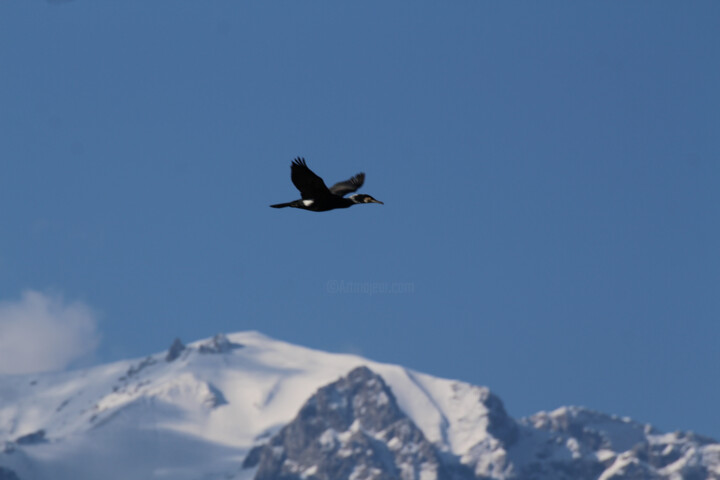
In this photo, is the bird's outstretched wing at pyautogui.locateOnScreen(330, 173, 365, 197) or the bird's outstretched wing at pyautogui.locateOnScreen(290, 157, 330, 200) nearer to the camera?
the bird's outstretched wing at pyautogui.locateOnScreen(290, 157, 330, 200)

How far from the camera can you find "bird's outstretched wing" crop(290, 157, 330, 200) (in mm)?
46250

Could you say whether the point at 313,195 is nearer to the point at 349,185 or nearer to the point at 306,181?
the point at 306,181

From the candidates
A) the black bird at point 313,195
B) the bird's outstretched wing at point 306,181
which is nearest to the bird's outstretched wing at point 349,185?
the black bird at point 313,195

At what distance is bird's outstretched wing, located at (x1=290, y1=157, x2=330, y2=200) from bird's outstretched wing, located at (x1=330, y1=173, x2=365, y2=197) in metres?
3.27

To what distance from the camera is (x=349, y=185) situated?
2020 inches

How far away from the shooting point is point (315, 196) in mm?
47281

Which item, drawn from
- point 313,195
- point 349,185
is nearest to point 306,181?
point 313,195

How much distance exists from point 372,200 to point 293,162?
3.33m

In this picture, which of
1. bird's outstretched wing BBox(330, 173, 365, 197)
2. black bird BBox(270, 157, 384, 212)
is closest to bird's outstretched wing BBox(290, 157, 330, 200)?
black bird BBox(270, 157, 384, 212)

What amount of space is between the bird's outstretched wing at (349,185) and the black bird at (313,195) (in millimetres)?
1125

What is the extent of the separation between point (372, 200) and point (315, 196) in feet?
6.80

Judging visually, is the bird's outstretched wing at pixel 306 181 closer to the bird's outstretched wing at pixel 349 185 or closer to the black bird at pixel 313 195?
the black bird at pixel 313 195

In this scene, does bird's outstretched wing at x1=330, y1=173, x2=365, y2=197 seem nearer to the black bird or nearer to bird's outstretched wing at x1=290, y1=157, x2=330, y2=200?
the black bird

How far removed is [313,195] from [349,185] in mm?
4316
